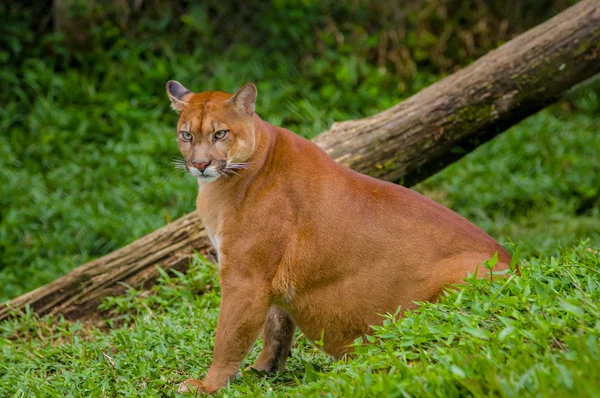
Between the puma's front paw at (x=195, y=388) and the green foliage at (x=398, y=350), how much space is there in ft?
0.21

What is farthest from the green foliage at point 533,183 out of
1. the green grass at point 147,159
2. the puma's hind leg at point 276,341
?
the puma's hind leg at point 276,341

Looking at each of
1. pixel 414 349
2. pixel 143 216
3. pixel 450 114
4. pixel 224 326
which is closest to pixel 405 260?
pixel 414 349

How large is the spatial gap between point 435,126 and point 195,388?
3.27 metres

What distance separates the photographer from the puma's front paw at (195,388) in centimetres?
479

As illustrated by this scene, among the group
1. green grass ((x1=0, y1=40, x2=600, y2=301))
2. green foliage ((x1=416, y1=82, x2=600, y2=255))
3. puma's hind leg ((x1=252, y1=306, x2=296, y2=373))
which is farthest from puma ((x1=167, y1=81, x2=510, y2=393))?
green foliage ((x1=416, y1=82, x2=600, y2=255))

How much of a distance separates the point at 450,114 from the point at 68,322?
11.7 ft

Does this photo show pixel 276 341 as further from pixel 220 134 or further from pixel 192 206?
pixel 192 206

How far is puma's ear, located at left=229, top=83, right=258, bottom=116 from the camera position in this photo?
199 inches

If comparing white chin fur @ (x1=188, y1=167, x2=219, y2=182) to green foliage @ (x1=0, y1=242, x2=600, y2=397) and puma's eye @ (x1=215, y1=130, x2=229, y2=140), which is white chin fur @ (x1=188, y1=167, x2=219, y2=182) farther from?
green foliage @ (x1=0, y1=242, x2=600, y2=397)

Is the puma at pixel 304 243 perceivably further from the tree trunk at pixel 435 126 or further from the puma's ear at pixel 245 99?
the tree trunk at pixel 435 126

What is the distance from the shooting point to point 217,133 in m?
5.00

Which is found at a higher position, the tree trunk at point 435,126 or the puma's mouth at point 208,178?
the puma's mouth at point 208,178

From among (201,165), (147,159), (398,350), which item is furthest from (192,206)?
(398,350)

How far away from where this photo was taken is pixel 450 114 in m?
7.00
